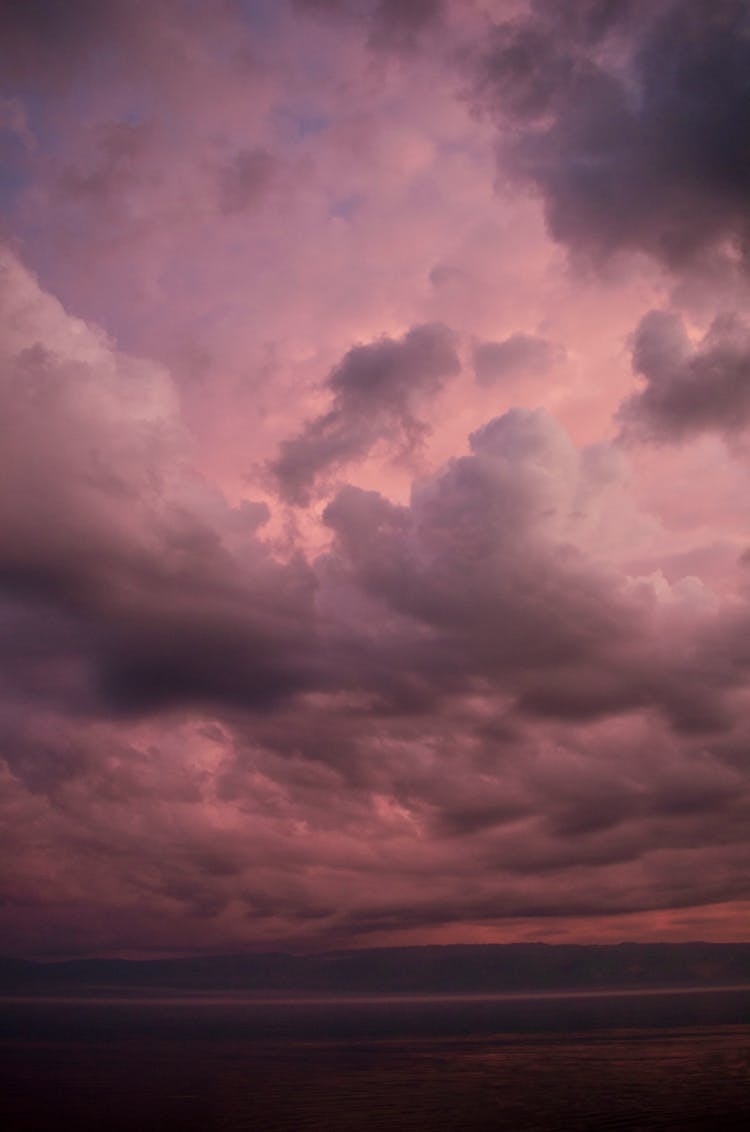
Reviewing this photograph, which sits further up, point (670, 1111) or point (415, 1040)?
point (670, 1111)

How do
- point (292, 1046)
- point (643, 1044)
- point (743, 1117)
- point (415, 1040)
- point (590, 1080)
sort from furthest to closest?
point (415, 1040) < point (292, 1046) < point (643, 1044) < point (590, 1080) < point (743, 1117)

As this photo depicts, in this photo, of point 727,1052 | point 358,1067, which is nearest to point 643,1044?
point 727,1052

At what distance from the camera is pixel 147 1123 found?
75.9m

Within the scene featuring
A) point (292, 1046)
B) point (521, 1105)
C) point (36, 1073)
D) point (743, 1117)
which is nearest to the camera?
point (743, 1117)

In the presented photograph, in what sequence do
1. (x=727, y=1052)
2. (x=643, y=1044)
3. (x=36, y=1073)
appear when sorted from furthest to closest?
(x=643, y=1044)
(x=727, y=1052)
(x=36, y=1073)

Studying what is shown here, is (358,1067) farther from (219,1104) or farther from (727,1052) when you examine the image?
(727,1052)

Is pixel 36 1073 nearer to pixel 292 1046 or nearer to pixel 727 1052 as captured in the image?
pixel 292 1046

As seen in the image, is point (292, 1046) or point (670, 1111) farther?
point (292, 1046)

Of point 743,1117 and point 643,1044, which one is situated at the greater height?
point 743,1117

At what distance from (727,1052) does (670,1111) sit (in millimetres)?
77188

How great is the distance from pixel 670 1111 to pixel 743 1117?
6398 millimetres

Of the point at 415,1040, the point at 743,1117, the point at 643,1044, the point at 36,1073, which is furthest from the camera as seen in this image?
the point at 415,1040

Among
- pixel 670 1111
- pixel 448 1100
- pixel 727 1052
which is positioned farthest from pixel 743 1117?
pixel 727 1052

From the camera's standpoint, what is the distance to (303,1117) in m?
75.6
